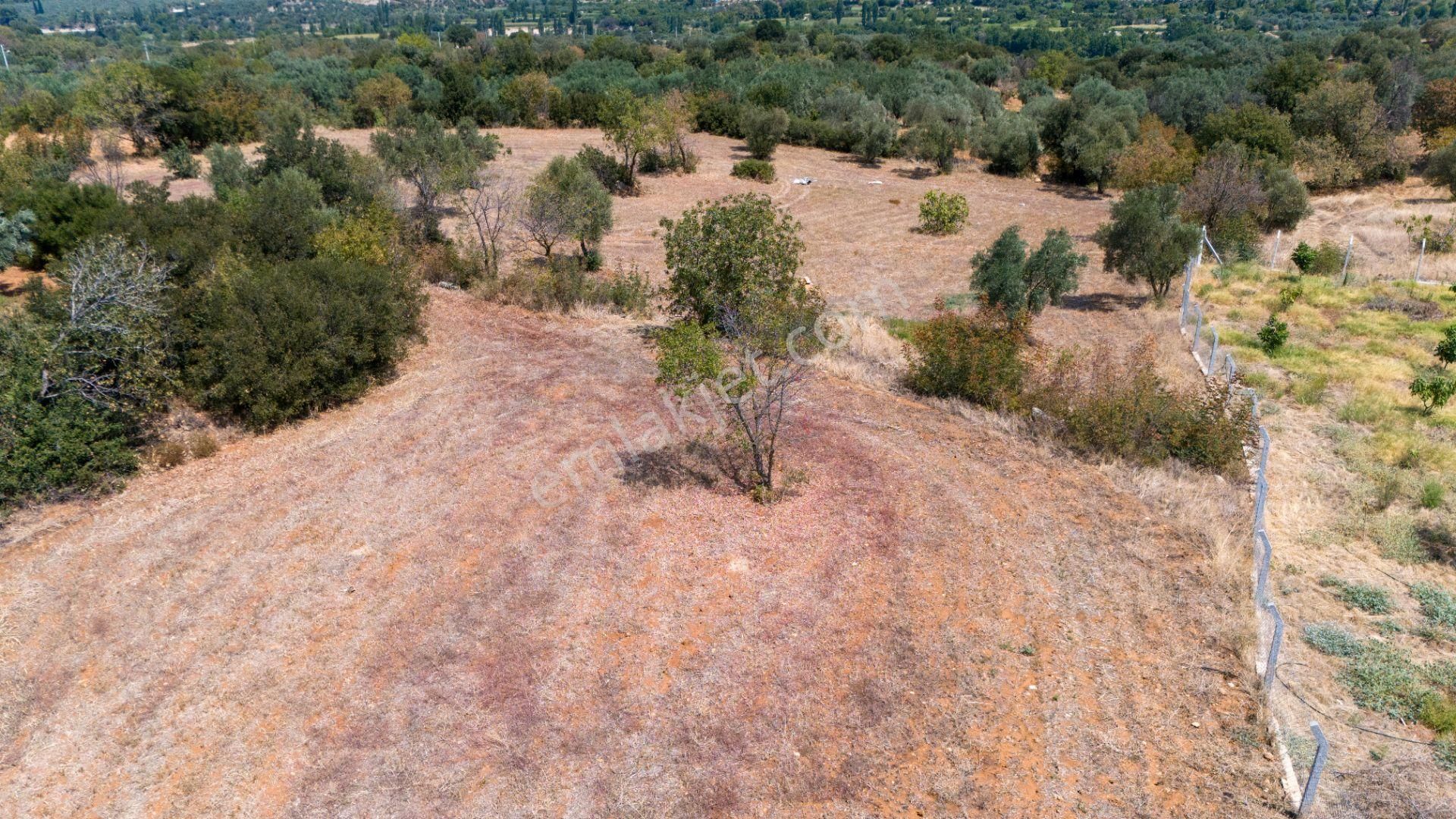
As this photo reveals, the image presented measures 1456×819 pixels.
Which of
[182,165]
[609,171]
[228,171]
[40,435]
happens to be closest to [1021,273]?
[40,435]

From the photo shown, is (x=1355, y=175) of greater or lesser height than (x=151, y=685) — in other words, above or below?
above

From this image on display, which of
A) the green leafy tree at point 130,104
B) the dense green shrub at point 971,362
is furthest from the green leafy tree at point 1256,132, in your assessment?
the green leafy tree at point 130,104

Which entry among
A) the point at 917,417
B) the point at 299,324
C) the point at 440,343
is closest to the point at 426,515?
the point at 299,324

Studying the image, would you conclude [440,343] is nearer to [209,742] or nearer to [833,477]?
[833,477]

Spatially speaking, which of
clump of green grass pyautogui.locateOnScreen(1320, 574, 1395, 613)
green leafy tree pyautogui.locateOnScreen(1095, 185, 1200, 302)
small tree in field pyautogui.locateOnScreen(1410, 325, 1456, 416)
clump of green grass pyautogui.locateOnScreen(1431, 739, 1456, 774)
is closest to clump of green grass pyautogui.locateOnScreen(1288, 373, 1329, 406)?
small tree in field pyautogui.locateOnScreen(1410, 325, 1456, 416)

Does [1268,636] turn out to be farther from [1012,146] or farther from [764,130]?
[764,130]

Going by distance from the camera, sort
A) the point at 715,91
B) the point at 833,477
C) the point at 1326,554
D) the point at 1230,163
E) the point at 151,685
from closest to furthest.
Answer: the point at 151,685
the point at 1326,554
the point at 833,477
the point at 1230,163
the point at 715,91

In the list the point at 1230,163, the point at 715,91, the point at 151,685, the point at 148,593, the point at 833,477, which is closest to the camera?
the point at 151,685
